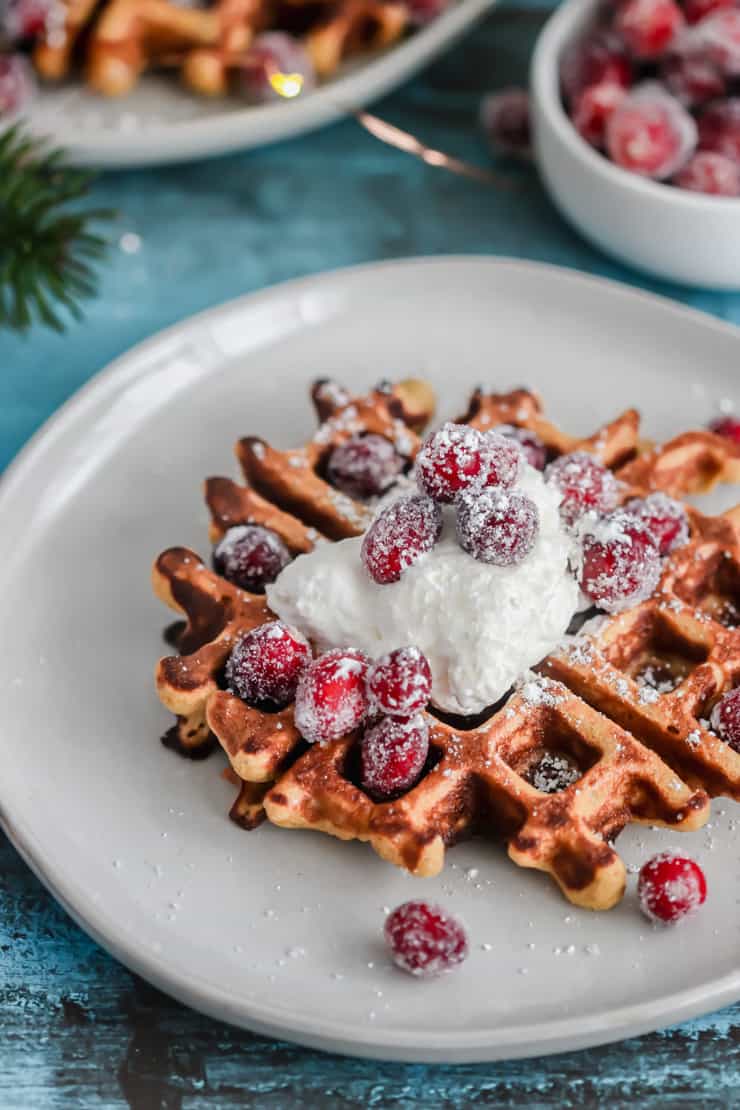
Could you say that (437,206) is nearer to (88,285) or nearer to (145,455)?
(88,285)

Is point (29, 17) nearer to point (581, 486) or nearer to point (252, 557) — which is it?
point (252, 557)

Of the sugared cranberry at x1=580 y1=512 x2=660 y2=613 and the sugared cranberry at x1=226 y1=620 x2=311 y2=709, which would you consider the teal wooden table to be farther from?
the sugared cranberry at x1=580 y1=512 x2=660 y2=613

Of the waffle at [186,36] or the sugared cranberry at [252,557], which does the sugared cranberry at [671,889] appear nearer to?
the sugared cranberry at [252,557]

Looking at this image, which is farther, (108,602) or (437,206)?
(437,206)

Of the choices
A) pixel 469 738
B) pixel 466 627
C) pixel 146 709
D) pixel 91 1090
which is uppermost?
pixel 466 627

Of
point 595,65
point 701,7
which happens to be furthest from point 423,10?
point 701,7

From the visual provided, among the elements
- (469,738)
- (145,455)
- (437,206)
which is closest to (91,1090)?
(469,738)
